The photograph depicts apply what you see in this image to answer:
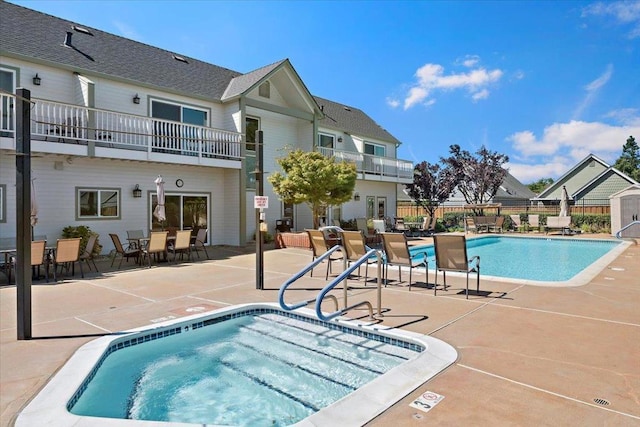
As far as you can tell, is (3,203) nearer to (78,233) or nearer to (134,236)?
(78,233)

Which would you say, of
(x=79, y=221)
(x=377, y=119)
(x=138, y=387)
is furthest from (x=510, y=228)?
(x=138, y=387)

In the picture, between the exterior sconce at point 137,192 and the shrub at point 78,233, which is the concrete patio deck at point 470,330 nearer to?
the shrub at point 78,233

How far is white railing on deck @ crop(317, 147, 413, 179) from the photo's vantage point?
21.3 m

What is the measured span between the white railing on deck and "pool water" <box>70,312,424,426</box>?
50.1 feet

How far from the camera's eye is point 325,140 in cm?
2292

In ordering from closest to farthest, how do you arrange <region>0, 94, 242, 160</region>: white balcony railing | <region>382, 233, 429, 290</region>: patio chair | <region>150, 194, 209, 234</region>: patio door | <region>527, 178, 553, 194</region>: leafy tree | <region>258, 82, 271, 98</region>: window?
<region>382, 233, 429, 290</region>: patio chair, <region>0, 94, 242, 160</region>: white balcony railing, <region>150, 194, 209, 234</region>: patio door, <region>258, 82, 271, 98</region>: window, <region>527, 178, 553, 194</region>: leafy tree

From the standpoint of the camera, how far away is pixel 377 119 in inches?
1177

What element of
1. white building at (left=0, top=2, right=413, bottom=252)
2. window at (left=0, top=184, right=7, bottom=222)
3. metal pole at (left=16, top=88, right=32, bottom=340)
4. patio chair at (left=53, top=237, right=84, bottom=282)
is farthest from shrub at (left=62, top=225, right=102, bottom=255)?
metal pole at (left=16, top=88, right=32, bottom=340)

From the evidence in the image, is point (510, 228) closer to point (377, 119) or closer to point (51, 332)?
point (377, 119)

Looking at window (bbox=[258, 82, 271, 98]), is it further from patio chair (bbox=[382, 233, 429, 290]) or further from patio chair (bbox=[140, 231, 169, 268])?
patio chair (bbox=[382, 233, 429, 290])

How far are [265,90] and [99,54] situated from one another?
22.8 ft

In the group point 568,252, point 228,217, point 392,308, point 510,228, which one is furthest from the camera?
point 510,228

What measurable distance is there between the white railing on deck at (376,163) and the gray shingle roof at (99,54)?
678 centimetres

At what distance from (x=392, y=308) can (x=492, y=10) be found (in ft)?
56.3
